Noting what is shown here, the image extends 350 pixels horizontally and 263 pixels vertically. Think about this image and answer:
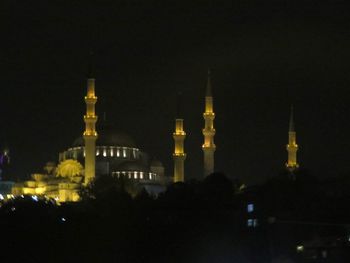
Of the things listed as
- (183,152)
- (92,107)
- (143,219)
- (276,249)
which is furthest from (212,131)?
(276,249)

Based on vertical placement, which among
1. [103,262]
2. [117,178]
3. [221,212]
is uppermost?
[117,178]

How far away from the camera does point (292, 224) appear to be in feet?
187

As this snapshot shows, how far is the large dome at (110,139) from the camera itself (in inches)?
4008

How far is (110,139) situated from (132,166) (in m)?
4.65

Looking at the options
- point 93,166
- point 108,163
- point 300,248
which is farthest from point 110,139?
point 300,248

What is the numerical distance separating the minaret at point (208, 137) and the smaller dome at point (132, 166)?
32.1 feet

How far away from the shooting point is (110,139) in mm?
102125

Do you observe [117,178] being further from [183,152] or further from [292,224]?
[292,224]

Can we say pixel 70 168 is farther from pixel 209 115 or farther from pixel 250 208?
pixel 250 208

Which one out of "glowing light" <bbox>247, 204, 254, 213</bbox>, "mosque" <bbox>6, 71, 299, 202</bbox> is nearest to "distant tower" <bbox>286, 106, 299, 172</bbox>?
"mosque" <bbox>6, 71, 299, 202</bbox>

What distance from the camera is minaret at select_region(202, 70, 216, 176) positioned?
8900cm

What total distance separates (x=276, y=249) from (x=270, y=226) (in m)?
3.51

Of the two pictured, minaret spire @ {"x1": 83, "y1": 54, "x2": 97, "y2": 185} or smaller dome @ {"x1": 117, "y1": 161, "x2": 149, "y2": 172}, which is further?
smaller dome @ {"x1": 117, "y1": 161, "x2": 149, "y2": 172}

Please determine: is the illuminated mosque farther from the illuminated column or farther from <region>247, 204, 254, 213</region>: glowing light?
<region>247, 204, 254, 213</region>: glowing light
